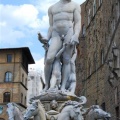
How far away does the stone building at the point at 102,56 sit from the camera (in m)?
28.3

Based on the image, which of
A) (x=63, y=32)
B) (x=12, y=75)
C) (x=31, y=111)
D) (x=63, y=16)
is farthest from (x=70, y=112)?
(x=12, y=75)

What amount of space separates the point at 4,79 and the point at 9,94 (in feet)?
7.67

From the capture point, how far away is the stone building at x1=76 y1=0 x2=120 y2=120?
92.9 feet

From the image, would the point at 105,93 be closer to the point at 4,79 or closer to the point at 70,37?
the point at 4,79

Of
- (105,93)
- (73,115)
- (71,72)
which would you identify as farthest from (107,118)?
(105,93)

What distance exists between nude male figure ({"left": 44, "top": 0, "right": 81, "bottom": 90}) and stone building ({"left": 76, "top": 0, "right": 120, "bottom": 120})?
1611 cm

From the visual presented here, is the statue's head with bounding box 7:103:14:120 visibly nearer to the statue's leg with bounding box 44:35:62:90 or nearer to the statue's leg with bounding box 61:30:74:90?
the statue's leg with bounding box 44:35:62:90

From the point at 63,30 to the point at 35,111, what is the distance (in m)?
2.88

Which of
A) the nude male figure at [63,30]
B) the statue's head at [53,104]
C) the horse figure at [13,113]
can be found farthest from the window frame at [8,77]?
the horse figure at [13,113]

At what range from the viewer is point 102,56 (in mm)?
37719

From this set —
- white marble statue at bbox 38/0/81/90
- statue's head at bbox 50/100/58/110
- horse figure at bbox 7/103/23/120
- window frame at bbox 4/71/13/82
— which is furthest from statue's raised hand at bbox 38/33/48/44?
window frame at bbox 4/71/13/82

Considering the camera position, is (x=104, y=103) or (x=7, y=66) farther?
(x=7, y=66)

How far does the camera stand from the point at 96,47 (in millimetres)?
40625

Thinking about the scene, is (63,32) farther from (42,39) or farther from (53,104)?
(53,104)
